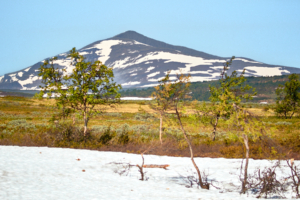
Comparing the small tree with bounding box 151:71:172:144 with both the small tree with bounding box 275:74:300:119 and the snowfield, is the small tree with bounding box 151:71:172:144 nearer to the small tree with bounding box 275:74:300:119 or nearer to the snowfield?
the snowfield

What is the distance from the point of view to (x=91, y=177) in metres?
12.1

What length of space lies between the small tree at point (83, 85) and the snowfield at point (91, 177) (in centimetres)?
468

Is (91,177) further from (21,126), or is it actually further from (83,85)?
(21,126)

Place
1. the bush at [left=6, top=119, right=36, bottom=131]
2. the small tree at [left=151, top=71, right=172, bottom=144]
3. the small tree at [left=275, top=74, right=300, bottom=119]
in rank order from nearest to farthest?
the small tree at [left=151, top=71, right=172, bottom=144]
the bush at [left=6, top=119, right=36, bottom=131]
the small tree at [left=275, top=74, right=300, bottom=119]

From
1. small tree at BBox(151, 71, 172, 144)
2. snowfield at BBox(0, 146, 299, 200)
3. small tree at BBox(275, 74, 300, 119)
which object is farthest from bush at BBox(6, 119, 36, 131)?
small tree at BBox(275, 74, 300, 119)

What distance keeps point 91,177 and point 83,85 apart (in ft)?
34.5

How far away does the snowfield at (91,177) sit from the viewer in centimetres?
936

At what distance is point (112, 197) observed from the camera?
9.19 metres

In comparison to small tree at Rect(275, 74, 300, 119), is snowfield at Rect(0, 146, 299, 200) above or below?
below

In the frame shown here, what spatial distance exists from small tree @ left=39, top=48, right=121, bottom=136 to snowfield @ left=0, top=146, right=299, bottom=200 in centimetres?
468

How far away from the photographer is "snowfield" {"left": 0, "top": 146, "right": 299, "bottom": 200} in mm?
9359

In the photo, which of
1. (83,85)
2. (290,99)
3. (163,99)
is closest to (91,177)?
(163,99)

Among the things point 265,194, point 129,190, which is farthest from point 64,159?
point 265,194

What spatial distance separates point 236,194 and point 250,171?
14.9 ft
